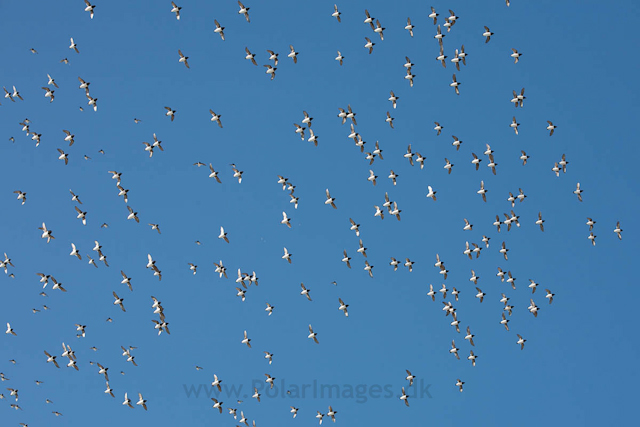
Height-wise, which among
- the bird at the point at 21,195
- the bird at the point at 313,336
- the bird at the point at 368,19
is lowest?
the bird at the point at 313,336

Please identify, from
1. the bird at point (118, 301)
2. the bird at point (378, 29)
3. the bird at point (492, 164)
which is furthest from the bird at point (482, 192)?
the bird at point (118, 301)

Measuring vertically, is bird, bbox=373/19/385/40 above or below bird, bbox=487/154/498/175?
above

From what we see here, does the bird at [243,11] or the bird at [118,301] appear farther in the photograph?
the bird at [118,301]

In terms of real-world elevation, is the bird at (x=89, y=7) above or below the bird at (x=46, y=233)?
above

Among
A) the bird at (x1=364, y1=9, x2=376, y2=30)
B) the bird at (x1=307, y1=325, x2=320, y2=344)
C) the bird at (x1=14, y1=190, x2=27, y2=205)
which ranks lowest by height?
the bird at (x1=307, y1=325, x2=320, y2=344)

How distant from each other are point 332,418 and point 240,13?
131 ft

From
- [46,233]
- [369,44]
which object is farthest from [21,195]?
[369,44]

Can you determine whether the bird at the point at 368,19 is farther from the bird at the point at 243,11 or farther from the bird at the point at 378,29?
the bird at the point at 243,11

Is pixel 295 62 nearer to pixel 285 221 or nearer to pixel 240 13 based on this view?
pixel 240 13

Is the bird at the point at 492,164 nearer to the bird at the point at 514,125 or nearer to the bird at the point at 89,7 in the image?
the bird at the point at 514,125

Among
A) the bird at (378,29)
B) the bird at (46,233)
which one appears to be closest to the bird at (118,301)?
the bird at (46,233)

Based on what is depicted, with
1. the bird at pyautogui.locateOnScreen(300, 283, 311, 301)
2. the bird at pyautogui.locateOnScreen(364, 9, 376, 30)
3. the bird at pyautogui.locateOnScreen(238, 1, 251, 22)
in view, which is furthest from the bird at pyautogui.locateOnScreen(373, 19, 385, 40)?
the bird at pyautogui.locateOnScreen(300, 283, 311, 301)

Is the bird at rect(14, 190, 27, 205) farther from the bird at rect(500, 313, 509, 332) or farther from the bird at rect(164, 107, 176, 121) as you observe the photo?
the bird at rect(500, 313, 509, 332)

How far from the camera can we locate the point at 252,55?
84.8 meters
